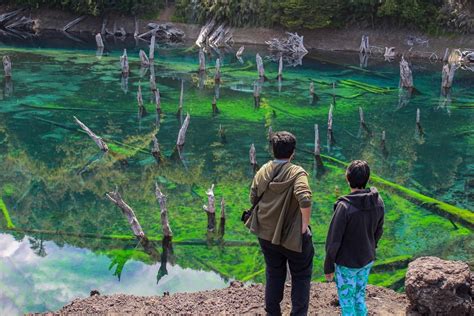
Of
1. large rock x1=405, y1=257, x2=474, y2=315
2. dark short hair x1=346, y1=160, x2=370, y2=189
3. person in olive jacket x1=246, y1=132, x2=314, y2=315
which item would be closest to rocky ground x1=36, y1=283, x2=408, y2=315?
large rock x1=405, y1=257, x2=474, y2=315

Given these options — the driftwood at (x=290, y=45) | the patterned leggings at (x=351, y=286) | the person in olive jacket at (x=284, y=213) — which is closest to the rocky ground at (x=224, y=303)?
the patterned leggings at (x=351, y=286)

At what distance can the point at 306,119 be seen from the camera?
1659 centimetres

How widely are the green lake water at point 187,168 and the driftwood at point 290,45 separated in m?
5.07

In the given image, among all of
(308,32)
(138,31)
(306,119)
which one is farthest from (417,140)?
(138,31)

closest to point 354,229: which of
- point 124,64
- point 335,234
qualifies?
point 335,234

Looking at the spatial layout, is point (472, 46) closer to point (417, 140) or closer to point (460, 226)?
point (417, 140)

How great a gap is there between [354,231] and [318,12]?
26.4 meters

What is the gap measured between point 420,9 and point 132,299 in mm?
25312

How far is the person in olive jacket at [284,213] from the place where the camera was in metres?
4.40

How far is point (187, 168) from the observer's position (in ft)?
41.8

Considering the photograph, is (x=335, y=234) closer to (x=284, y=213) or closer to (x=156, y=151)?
(x=284, y=213)

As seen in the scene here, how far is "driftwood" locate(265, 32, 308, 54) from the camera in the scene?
28.6m

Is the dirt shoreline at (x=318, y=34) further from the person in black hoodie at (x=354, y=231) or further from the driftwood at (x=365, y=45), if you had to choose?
the person in black hoodie at (x=354, y=231)

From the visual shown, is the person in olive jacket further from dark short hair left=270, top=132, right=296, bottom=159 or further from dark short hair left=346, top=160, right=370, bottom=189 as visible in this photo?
dark short hair left=346, top=160, right=370, bottom=189
